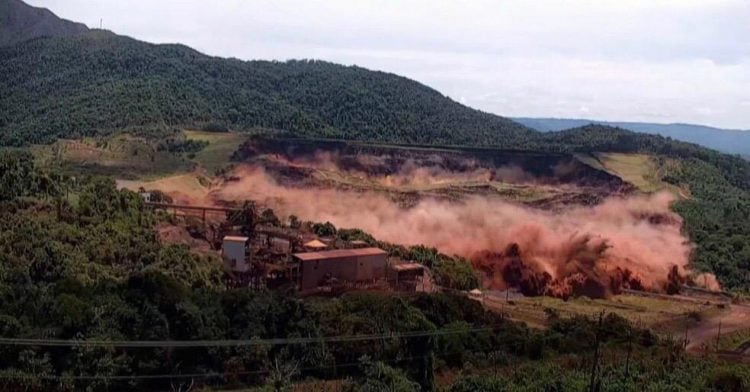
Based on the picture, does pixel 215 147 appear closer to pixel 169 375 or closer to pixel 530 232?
pixel 530 232

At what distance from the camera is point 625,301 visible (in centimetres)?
7138

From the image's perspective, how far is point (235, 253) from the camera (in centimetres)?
6219

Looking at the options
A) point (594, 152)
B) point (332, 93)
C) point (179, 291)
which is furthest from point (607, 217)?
point (332, 93)

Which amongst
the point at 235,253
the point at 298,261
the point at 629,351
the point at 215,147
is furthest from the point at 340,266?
the point at 215,147

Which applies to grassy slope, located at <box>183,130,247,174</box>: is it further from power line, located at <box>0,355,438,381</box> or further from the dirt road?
power line, located at <box>0,355,438,381</box>

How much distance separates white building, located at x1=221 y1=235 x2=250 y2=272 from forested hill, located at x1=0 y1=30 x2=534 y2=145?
75.5 meters

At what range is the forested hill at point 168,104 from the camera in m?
143

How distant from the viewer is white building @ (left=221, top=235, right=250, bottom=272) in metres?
61.5

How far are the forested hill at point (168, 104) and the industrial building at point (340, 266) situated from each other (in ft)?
261

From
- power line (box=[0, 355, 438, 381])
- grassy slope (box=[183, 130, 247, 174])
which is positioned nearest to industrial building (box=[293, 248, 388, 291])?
power line (box=[0, 355, 438, 381])

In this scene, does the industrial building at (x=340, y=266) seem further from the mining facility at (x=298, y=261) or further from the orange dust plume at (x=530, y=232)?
the orange dust plume at (x=530, y=232)

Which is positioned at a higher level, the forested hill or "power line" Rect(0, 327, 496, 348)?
the forested hill

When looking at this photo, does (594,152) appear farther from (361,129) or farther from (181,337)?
(181,337)

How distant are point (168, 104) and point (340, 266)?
102441mm
